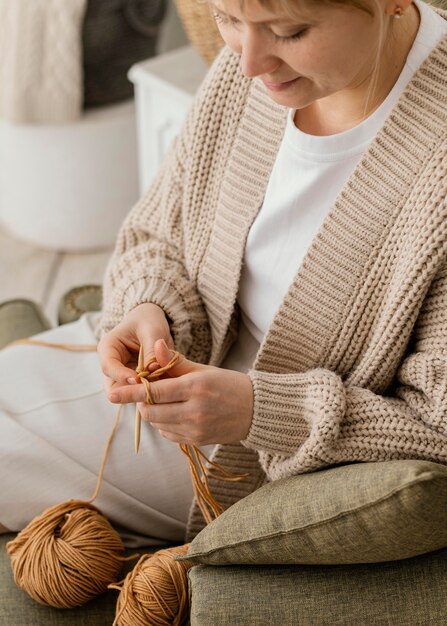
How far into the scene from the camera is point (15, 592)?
3.58 ft

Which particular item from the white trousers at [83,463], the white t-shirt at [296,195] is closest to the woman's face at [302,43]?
the white t-shirt at [296,195]

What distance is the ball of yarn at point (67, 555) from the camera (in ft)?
3.44

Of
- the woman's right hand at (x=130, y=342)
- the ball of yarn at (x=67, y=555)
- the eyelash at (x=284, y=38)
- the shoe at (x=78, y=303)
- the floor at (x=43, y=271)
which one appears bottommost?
the floor at (x=43, y=271)

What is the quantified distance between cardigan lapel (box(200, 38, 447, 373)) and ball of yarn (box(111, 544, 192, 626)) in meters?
0.28

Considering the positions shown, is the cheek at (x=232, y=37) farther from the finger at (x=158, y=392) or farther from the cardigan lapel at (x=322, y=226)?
the finger at (x=158, y=392)

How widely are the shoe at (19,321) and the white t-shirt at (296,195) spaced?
46cm

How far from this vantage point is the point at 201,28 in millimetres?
1675

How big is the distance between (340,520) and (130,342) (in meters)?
0.38

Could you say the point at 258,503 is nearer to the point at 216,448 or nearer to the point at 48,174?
the point at 216,448

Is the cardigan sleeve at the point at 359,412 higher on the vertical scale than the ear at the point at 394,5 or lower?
lower

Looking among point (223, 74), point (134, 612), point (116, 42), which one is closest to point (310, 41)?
point (223, 74)

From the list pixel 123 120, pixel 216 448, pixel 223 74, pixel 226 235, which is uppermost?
pixel 223 74

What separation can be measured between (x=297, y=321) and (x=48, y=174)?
4.68 feet

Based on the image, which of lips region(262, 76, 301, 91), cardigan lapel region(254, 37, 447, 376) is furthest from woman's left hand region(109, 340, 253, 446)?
lips region(262, 76, 301, 91)
